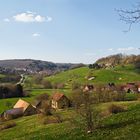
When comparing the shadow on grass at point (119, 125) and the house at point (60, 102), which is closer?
the shadow on grass at point (119, 125)

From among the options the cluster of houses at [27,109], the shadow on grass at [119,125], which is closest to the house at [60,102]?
the cluster of houses at [27,109]

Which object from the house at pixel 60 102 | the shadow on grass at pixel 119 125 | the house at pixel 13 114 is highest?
the shadow on grass at pixel 119 125

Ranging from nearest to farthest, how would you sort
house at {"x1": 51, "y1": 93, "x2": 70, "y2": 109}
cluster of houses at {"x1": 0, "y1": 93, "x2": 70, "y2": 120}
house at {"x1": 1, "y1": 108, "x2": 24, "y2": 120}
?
house at {"x1": 1, "y1": 108, "x2": 24, "y2": 120}
cluster of houses at {"x1": 0, "y1": 93, "x2": 70, "y2": 120}
house at {"x1": 51, "y1": 93, "x2": 70, "y2": 109}

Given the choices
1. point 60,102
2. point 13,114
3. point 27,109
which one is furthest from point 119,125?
point 60,102

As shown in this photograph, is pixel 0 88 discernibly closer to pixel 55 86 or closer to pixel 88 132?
pixel 55 86

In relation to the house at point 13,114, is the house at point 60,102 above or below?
above

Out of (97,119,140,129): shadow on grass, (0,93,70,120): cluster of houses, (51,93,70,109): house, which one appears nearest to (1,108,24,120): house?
(0,93,70,120): cluster of houses

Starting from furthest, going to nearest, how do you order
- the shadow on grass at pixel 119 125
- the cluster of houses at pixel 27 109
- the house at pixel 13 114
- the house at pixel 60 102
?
the house at pixel 60 102, the cluster of houses at pixel 27 109, the house at pixel 13 114, the shadow on grass at pixel 119 125

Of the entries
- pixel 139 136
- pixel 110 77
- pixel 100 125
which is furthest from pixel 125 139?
pixel 110 77

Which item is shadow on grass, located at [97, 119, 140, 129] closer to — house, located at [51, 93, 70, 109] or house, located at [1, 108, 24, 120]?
house, located at [1, 108, 24, 120]

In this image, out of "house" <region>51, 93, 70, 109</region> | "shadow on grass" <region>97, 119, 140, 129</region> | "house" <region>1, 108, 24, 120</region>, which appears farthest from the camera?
"house" <region>51, 93, 70, 109</region>

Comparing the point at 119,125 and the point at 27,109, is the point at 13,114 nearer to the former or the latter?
the point at 27,109

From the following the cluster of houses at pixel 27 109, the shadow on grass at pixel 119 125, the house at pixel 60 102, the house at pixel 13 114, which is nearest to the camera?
the shadow on grass at pixel 119 125

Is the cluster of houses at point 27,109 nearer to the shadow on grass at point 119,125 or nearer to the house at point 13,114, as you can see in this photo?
the house at point 13,114
